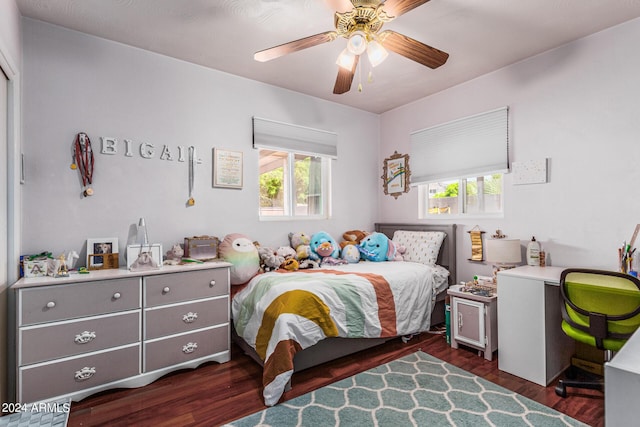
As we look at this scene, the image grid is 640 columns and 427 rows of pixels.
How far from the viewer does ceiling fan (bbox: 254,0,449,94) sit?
175 centimetres

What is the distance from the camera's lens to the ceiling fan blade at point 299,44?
198 centimetres

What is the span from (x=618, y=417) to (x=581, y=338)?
73.5 inches

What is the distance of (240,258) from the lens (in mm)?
2793

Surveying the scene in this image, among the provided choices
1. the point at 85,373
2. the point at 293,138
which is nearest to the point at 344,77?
the point at 293,138

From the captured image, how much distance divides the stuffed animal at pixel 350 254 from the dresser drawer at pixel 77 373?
80.7 inches

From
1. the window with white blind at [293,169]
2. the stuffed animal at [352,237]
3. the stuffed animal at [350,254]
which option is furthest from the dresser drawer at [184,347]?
the stuffed animal at [352,237]

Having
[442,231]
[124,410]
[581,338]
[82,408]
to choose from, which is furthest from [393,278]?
[82,408]

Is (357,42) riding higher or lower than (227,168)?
higher

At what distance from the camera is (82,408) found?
2006 millimetres

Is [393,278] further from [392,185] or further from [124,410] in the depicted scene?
[124,410]

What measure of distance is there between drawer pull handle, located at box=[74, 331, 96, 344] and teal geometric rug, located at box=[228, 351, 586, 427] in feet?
3.52

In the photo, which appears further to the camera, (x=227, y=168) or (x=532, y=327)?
(x=227, y=168)

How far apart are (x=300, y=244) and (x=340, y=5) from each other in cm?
229

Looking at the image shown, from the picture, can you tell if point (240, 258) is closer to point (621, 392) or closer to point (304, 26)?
point (304, 26)
